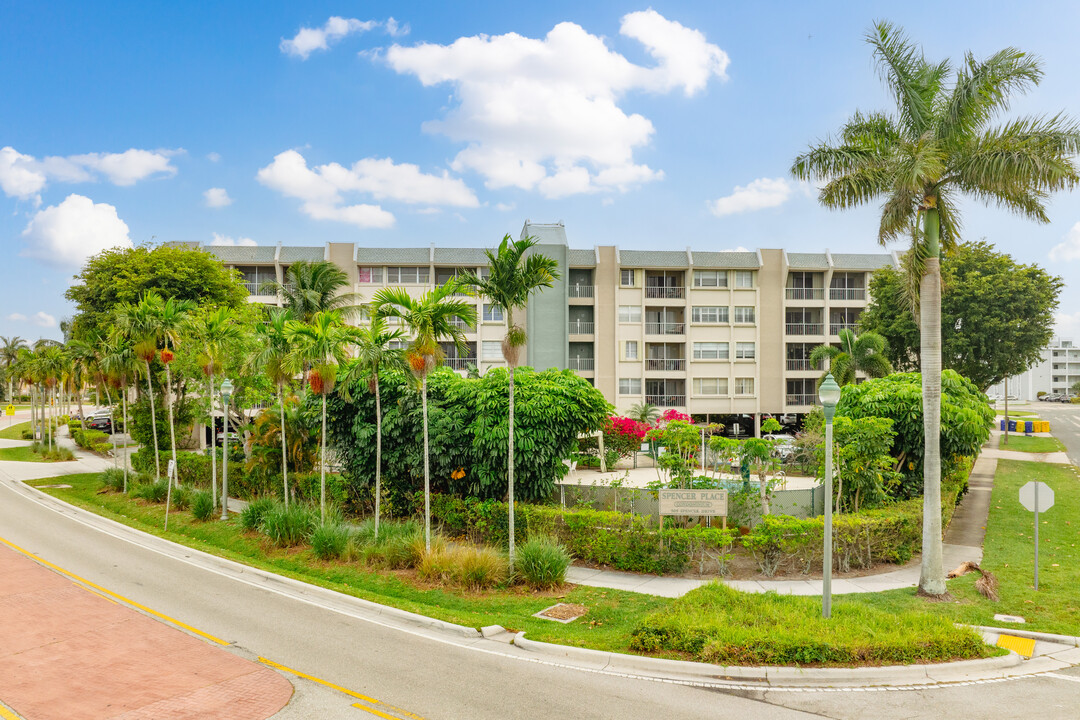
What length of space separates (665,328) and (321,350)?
1409 inches

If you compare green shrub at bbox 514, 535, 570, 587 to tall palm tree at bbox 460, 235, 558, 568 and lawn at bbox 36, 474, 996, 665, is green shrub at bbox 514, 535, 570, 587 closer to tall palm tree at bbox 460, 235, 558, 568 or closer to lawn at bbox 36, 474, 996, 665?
lawn at bbox 36, 474, 996, 665

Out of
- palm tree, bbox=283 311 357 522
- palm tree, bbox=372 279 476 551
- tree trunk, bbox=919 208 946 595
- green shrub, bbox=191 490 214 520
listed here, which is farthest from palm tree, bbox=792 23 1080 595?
green shrub, bbox=191 490 214 520

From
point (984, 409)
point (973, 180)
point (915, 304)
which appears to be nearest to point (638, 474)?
point (984, 409)

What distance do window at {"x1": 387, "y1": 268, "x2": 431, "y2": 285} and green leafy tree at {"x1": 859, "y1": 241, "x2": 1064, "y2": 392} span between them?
31852mm

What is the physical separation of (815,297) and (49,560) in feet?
161

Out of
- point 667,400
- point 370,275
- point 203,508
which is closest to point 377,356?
point 203,508

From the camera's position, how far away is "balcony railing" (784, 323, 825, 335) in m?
49.8

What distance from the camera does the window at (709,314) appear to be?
49.1 meters

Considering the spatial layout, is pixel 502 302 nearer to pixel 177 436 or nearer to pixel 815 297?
pixel 177 436

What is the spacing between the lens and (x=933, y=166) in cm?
1295

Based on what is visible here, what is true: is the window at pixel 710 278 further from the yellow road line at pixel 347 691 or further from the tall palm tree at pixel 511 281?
the yellow road line at pixel 347 691

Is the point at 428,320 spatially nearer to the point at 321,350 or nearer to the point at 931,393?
the point at 321,350

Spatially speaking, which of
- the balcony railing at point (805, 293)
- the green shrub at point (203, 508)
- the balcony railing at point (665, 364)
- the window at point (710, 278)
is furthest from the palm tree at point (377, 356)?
the balcony railing at point (805, 293)

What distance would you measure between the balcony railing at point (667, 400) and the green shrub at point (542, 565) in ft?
118
